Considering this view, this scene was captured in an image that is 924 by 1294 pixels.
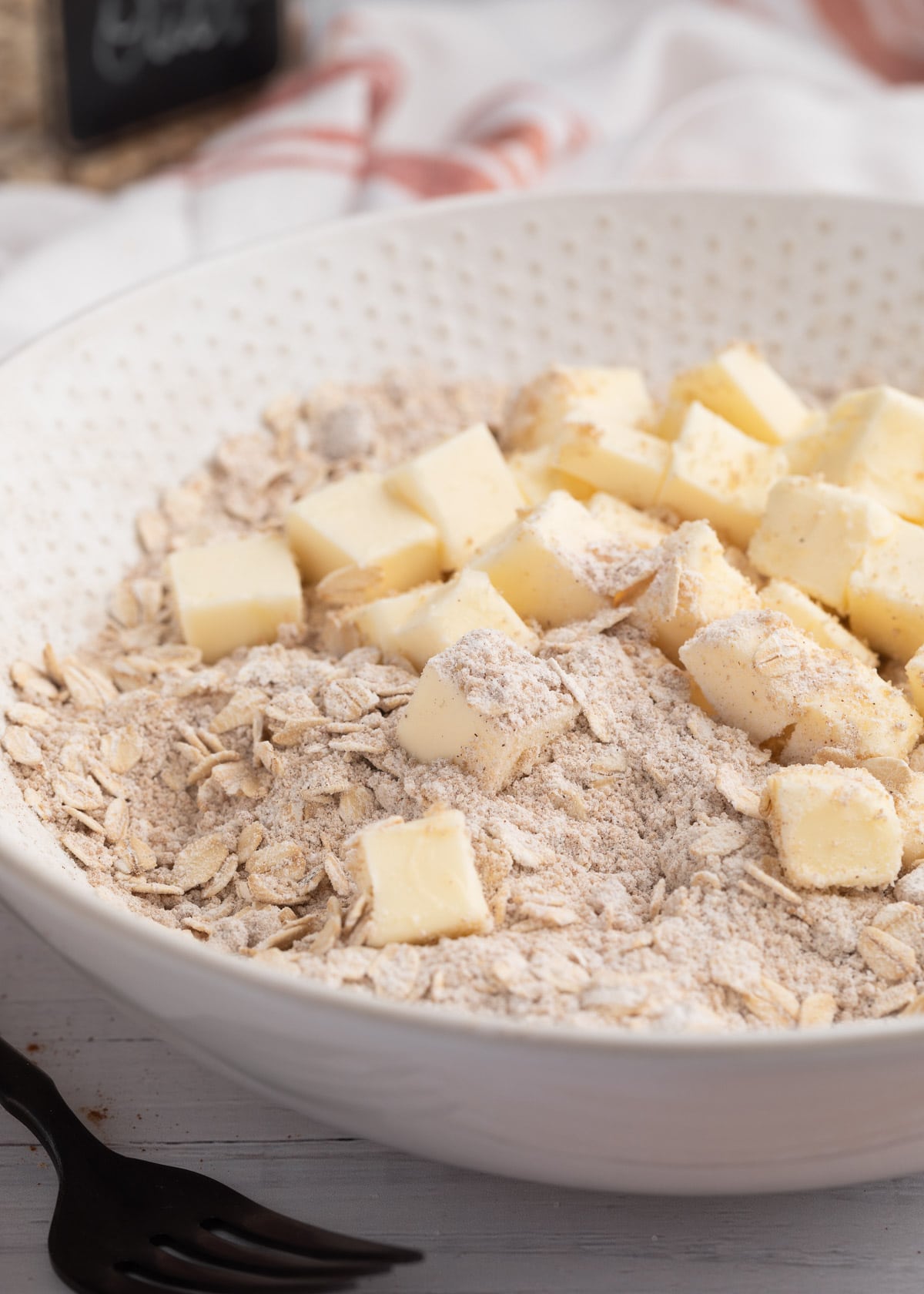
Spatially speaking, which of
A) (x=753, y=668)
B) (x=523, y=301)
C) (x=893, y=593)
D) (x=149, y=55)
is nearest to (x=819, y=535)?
(x=893, y=593)

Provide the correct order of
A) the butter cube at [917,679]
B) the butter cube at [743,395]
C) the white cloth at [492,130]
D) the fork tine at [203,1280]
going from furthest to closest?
1. the white cloth at [492,130]
2. the butter cube at [743,395]
3. the butter cube at [917,679]
4. the fork tine at [203,1280]

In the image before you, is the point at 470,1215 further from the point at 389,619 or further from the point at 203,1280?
the point at 389,619

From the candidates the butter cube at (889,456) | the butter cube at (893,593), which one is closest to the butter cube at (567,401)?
the butter cube at (889,456)

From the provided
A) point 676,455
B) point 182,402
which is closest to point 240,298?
point 182,402

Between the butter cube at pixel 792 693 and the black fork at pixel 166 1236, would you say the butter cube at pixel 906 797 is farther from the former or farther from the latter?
the black fork at pixel 166 1236

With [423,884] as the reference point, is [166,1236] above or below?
below

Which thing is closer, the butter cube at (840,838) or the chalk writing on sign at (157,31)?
the butter cube at (840,838)
